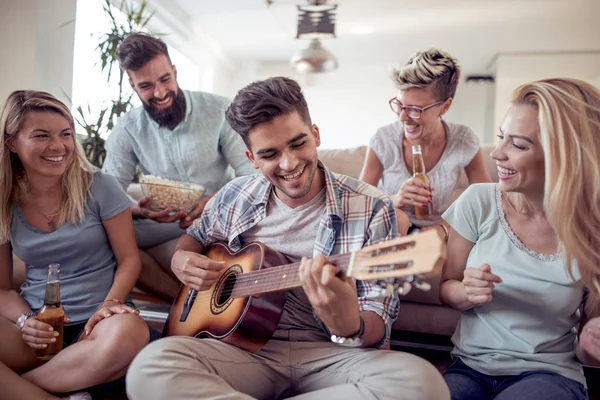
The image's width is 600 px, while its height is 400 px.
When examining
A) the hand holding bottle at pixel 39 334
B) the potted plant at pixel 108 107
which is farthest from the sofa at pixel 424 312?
the potted plant at pixel 108 107

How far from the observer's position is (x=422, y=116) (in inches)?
83.1

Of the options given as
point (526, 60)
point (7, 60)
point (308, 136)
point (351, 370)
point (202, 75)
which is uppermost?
point (526, 60)

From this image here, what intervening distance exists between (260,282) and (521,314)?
2.14 feet

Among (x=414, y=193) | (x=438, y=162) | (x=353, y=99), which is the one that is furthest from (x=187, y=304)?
(x=353, y=99)

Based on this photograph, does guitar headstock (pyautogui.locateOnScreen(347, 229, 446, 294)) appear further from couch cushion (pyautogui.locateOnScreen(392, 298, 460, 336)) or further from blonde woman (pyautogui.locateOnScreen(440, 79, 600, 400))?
couch cushion (pyautogui.locateOnScreen(392, 298, 460, 336))

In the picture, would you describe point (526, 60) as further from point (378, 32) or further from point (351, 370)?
point (351, 370)

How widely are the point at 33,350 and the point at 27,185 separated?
1.86 ft

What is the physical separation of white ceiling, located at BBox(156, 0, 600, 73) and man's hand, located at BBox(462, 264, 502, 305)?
4.97 metres

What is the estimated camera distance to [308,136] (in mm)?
1418

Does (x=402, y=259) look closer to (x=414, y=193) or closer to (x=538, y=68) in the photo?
(x=414, y=193)

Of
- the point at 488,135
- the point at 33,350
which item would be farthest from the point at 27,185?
the point at 488,135

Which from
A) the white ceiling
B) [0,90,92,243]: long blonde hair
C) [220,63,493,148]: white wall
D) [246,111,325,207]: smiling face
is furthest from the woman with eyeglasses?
[220,63,493,148]: white wall

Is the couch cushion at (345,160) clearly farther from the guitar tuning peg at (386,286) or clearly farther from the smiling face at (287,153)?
the guitar tuning peg at (386,286)

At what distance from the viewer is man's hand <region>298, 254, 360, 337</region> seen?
1068 millimetres
